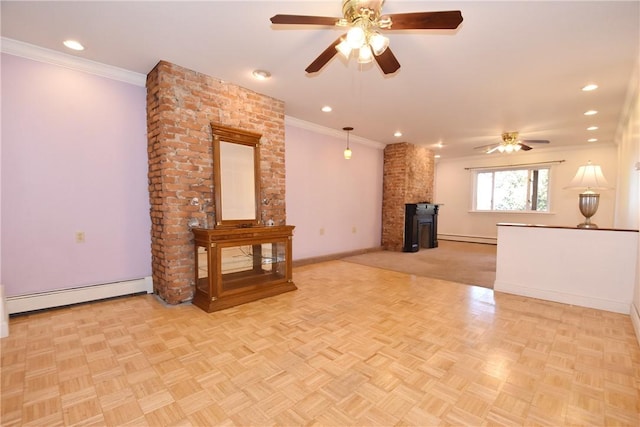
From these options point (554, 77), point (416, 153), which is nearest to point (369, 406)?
point (554, 77)

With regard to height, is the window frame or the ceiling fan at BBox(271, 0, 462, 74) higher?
the ceiling fan at BBox(271, 0, 462, 74)

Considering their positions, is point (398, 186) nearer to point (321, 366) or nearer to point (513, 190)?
point (513, 190)

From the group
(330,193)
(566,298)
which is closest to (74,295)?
(330,193)

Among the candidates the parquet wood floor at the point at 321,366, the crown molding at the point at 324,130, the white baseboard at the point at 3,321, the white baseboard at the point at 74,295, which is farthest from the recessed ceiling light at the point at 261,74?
the white baseboard at the point at 3,321

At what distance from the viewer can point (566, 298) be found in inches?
128

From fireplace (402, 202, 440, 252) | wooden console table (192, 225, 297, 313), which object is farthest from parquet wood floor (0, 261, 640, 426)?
fireplace (402, 202, 440, 252)

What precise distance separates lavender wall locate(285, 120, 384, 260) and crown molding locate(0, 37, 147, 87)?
2287 millimetres

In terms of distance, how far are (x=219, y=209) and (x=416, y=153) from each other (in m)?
5.27

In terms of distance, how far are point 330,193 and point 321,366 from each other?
4012 mm

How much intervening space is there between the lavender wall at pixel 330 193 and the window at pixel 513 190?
3.47 meters

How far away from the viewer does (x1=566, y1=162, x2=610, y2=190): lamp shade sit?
131 inches

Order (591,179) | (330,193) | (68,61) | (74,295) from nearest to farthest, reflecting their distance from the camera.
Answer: (68,61) → (74,295) → (591,179) → (330,193)

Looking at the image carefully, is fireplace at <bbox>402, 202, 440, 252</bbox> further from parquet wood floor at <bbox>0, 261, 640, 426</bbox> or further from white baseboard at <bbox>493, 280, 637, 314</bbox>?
parquet wood floor at <bbox>0, 261, 640, 426</bbox>

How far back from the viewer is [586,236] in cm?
313
